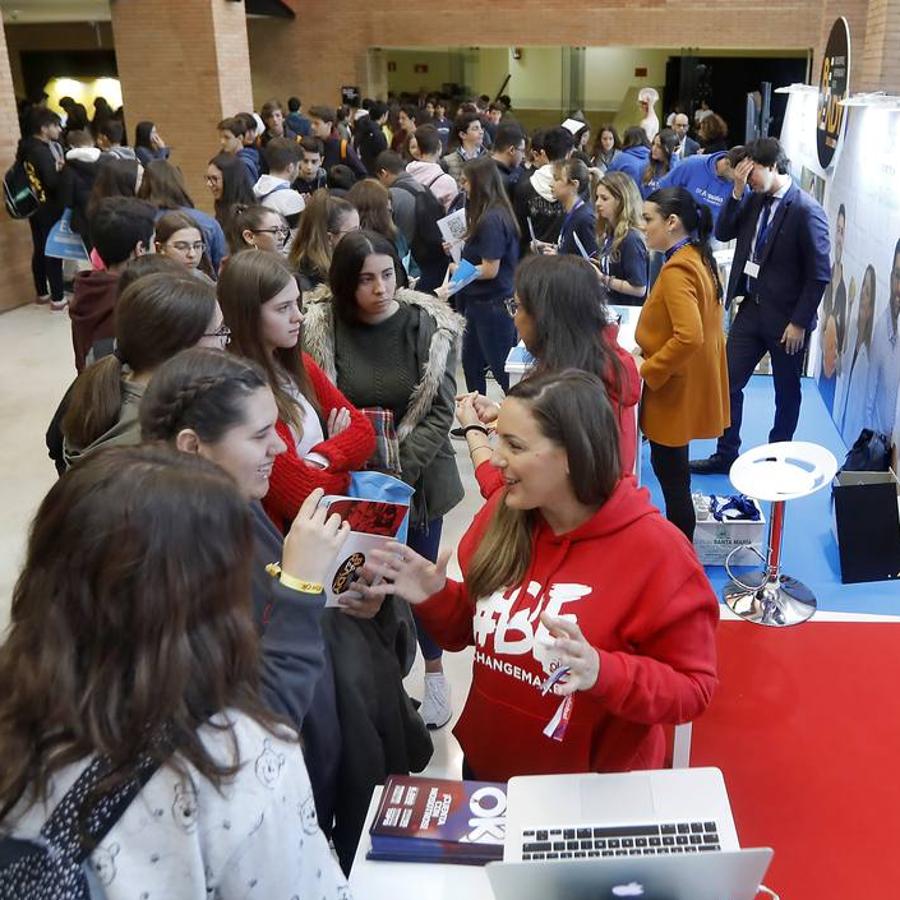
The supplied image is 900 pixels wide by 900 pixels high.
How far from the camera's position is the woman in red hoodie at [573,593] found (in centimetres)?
177

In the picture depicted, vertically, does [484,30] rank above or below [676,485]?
above

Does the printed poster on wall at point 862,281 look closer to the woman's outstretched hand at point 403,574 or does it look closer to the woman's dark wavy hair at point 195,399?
the woman's outstretched hand at point 403,574

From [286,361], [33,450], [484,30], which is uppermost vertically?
[484,30]

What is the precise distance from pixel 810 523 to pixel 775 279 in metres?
1.30

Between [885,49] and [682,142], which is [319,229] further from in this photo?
[682,142]

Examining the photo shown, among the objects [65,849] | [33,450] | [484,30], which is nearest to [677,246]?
[65,849]

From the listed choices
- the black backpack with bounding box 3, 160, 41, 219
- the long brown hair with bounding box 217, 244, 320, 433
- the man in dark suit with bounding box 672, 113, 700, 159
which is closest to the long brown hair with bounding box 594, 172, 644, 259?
the long brown hair with bounding box 217, 244, 320, 433

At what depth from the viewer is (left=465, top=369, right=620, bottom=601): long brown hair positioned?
1.82 metres

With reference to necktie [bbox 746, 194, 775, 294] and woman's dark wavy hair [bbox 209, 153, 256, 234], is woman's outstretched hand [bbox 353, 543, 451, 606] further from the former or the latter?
woman's dark wavy hair [bbox 209, 153, 256, 234]

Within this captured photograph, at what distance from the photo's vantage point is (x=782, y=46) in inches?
563

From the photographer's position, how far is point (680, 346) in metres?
3.79

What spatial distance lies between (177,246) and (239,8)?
9.39m

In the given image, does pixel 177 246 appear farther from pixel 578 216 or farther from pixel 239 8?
pixel 239 8

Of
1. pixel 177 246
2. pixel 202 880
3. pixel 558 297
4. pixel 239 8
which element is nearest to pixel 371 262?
pixel 558 297
